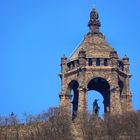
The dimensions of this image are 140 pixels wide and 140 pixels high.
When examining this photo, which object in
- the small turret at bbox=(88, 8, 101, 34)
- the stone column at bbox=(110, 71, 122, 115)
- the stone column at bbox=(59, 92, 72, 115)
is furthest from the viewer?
the small turret at bbox=(88, 8, 101, 34)

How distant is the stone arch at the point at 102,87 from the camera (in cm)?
7838

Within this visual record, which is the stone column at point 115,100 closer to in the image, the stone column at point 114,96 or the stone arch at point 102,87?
the stone column at point 114,96

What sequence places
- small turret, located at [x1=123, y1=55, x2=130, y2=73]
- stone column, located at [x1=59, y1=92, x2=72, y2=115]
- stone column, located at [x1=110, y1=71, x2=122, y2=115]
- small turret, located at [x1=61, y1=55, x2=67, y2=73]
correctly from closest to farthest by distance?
stone column, located at [x1=110, y1=71, x2=122, y2=115] → stone column, located at [x1=59, y1=92, x2=72, y2=115] → small turret, located at [x1=61, y1=55, x2=67, y2=73] → small turret, located at [x1=123, y1=55, x2=130, y2=73]

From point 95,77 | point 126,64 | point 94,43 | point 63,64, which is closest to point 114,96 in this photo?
point 95,77

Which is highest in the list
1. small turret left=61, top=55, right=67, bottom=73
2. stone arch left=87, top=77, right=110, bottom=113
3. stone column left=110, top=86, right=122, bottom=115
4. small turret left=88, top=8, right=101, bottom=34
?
small turret left=88, top=8, right=101, bottom=34

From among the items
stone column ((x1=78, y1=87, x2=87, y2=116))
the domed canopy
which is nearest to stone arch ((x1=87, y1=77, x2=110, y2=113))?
stone column ((x1=78, y1=87, x2=87, y2=116))

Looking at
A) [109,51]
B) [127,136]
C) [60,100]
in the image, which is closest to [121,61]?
[109,51]

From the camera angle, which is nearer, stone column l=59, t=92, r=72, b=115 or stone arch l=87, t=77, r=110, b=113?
stone column l=59, t=92, r=72, b=115

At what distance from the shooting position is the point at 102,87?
80.3m

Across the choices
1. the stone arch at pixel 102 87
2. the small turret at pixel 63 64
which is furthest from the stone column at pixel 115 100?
the small turret at pixel 63 64

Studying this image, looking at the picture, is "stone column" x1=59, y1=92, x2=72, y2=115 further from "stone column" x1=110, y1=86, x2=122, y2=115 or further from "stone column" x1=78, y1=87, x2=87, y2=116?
"stone column" x1=110, y1=86, x2=122, y2=115

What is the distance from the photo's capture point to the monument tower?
76.2 metres

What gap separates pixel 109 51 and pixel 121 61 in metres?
1.85

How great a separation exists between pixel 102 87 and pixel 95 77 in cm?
378
